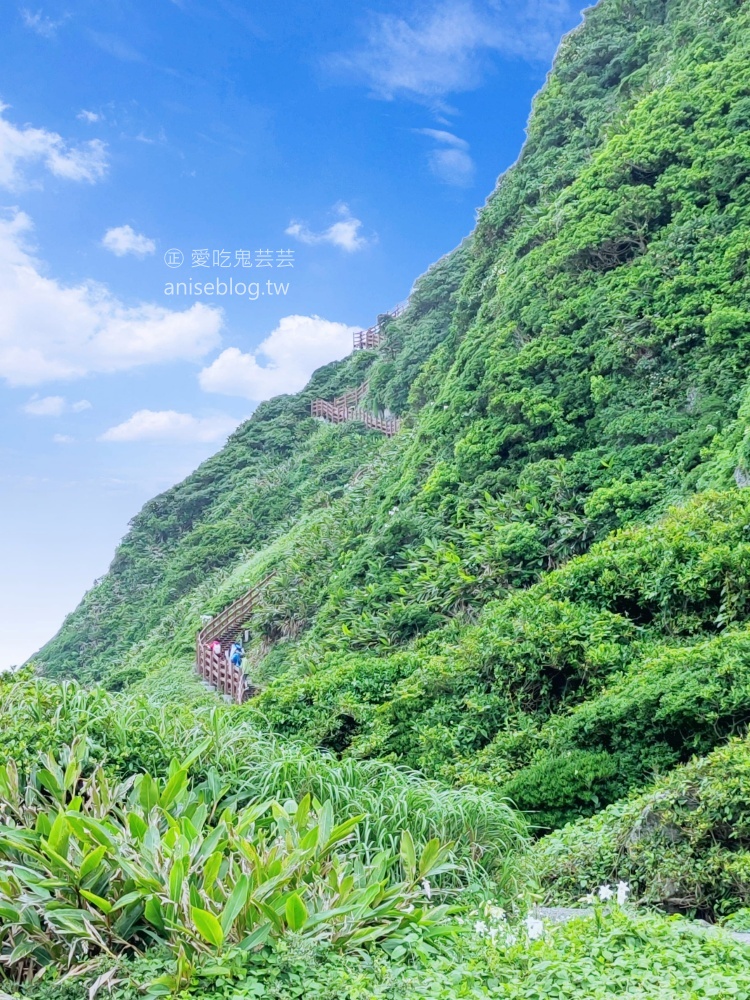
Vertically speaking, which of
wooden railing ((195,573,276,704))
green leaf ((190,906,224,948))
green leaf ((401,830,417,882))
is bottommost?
green leaf ((401,830,417,882))

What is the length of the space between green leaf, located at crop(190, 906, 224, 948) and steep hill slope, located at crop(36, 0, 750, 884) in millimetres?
4558

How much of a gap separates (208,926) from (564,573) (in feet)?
24.1

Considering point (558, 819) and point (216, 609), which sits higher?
point (216, 609)

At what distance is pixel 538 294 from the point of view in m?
17.9

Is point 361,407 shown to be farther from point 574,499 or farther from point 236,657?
point 574,499

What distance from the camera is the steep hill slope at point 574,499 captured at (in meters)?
8.76

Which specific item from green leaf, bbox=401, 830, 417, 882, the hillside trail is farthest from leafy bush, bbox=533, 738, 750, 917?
the hillside trail

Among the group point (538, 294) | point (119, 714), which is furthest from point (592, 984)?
point (538, 294)

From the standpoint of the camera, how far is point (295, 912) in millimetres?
3646

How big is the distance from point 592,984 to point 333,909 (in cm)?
105

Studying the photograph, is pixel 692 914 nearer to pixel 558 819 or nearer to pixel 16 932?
pixel 558 819

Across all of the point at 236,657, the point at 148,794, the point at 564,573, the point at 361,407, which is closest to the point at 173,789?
the point at 148,794

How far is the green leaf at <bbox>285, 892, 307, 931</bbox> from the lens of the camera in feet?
11.9

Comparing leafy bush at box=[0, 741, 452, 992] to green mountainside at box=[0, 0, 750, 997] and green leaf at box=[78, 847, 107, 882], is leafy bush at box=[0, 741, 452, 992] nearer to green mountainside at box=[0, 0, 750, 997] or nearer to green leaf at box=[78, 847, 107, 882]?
green leaf at box=[78, 847, 107, 882]
